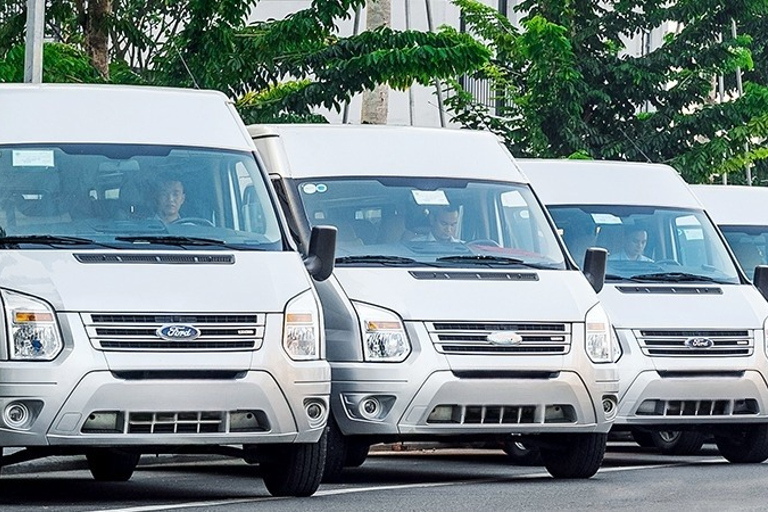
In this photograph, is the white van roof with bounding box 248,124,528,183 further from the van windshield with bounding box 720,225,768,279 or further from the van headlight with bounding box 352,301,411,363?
the van windshield with bounding box 720,225,768,279

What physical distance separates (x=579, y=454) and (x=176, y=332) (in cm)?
350

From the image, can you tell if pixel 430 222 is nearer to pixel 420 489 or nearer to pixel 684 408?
pixel 420 489

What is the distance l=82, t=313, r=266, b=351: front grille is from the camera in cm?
1165

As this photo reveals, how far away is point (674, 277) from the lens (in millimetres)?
16531

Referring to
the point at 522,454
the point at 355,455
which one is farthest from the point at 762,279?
the point at 355,455

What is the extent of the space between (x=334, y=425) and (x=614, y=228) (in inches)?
167

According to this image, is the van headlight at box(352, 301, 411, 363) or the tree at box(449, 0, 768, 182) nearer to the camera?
the van headlight at box(352, 301, 411, 363)

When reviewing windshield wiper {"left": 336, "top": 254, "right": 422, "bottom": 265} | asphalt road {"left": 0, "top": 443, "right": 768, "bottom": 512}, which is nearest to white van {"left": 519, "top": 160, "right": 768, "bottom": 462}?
asphalt road {"left": 0, "top": 443, "right": 768, "bottom": 512}

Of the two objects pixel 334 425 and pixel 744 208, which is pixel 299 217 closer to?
pixel 334 425

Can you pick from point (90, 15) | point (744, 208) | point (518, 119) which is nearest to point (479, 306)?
point (744, 208)

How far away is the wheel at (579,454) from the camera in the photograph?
14.2 m

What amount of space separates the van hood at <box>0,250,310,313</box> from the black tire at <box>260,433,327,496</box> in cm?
91

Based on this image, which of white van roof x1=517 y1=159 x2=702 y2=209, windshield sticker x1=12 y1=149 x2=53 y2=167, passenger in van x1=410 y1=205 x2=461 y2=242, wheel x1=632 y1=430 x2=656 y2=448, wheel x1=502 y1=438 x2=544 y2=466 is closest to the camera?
windshield sticker x1=12 y1=149 x2=53 y2=167

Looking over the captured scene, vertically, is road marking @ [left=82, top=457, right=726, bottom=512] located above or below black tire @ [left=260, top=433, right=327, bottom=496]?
below
